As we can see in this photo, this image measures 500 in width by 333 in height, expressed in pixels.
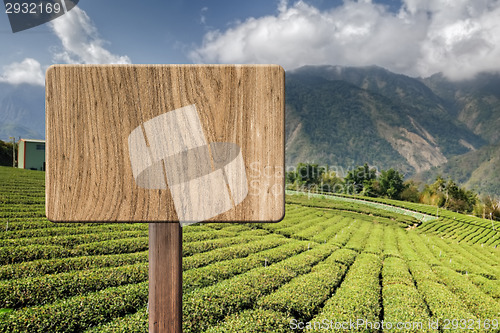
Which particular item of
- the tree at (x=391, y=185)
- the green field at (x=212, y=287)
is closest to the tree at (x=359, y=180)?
the tree at (x=391, y=185)

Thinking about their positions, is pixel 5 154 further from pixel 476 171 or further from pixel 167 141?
pixel 476 171

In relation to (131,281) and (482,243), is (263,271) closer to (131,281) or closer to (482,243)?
(131,281)

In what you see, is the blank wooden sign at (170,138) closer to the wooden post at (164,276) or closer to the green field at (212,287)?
the wooden post at (164,276)

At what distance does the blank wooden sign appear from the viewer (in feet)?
Answer: 2.19

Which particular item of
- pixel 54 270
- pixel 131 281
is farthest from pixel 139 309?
pixel 54 270

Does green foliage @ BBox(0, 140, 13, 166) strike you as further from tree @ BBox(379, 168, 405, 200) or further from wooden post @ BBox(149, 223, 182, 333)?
tree @ BBox(379, 168, 405, 200)

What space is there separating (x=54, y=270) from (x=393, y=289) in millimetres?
8235

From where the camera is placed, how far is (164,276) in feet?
2.50

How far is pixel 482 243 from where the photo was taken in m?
23.0

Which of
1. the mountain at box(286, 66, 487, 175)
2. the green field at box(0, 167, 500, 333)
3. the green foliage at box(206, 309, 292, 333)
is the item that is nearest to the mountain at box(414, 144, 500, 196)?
the mountain at box(286, 66, 487, 175)

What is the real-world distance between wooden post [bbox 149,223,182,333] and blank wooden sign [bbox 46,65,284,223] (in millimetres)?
81

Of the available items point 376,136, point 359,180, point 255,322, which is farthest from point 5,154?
point 376,136

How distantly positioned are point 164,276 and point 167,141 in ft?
1.31

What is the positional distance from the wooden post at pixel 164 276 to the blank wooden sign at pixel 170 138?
3.2 inches
